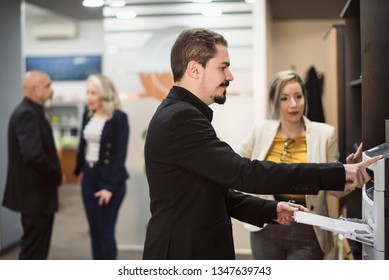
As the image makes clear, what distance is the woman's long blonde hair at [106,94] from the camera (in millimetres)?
2875

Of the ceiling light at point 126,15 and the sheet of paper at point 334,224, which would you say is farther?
the ceiling light at point 126,15

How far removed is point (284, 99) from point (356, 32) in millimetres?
496

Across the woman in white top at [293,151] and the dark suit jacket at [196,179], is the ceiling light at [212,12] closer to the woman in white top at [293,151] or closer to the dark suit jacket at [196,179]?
the woman in white top at [293,151]

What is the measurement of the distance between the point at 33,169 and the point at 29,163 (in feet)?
0.20

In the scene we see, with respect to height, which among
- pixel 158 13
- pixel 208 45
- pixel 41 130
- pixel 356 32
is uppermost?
pixel 158 13

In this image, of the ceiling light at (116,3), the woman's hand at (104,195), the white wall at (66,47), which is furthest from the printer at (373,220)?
the white wall at (66,47)

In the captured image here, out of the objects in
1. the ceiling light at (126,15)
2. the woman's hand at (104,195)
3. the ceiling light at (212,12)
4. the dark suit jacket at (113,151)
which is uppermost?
the ceiling light at (126,15)

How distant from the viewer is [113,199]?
287cm

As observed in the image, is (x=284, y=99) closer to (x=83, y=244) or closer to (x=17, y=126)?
(x=17, y=126)

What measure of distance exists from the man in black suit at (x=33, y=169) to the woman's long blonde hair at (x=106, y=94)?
1.00 ft

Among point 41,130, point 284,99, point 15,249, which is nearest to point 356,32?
point 284,99

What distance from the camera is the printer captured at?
4.34 ft

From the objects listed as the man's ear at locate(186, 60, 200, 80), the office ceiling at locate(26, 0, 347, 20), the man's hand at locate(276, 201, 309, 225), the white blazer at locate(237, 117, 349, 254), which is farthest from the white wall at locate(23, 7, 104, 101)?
the man's hand at locate(276, 201, 309, 225)

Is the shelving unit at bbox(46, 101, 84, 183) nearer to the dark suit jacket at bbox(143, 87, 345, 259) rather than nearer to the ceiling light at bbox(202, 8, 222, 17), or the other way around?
the ceiling light at bbox(202, 8, 222, 17)
